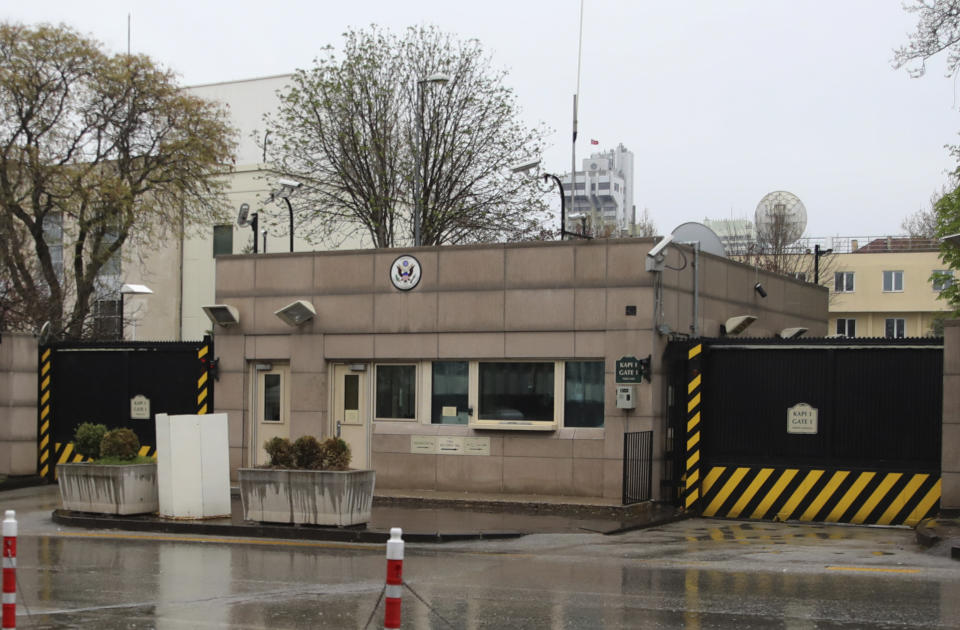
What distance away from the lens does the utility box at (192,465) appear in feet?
55.4

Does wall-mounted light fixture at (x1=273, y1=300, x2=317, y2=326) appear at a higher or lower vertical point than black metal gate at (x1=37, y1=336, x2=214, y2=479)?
higher

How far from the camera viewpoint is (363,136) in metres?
34.8

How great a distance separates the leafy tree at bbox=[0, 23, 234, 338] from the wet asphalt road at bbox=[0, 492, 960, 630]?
20.5 meters

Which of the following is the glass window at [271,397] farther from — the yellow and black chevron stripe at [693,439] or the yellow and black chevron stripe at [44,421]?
the yellow and black chevron stripe at [693,439]

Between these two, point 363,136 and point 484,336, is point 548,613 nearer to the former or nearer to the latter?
point 484,336

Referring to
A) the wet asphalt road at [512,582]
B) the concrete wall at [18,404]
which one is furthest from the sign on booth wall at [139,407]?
the wet asphalt road at [512,582]

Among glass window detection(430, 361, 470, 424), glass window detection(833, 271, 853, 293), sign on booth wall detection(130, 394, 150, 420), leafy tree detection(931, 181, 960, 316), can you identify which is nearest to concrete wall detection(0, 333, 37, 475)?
sign on booth wall detection(130, 394, 150, 420)

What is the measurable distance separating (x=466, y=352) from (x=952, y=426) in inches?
317

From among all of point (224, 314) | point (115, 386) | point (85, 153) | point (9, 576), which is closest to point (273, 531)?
point (224, 314)

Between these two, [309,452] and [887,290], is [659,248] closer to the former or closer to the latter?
[309,452]

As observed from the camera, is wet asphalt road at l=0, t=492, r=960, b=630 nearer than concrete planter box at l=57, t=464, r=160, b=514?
Yes

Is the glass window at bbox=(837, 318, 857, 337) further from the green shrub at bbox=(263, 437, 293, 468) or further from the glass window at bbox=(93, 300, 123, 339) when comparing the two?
the green shrub at bbox=(263, 437, 293, 468)

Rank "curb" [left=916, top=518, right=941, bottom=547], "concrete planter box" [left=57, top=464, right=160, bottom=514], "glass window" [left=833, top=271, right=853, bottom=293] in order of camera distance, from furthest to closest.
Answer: "glass window" [left=833, top=271, right=853, bottom=293]
"concrete planter box" [left=57, top=464, right=160, bottom=514]
"curb" [left=916, top=518, right=941, bottom=547]

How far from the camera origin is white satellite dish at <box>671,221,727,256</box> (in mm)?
22938
